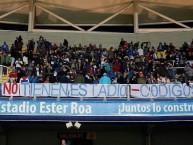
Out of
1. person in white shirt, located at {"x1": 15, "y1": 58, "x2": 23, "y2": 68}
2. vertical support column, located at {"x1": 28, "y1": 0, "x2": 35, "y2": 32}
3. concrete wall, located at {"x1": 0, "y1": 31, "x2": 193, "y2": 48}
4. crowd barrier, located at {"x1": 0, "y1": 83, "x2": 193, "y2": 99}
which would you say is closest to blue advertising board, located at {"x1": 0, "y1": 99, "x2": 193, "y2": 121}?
crowd barrier, located at {"x1": 0, "y1": 83, "x2": 193, "y2": 99}

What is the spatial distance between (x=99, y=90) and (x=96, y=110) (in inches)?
32.0

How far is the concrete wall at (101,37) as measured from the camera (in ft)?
92.5

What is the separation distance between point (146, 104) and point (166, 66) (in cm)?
600

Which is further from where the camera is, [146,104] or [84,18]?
[84,18]

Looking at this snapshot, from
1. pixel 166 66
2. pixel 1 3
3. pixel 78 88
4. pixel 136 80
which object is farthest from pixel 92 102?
pixel 1 3

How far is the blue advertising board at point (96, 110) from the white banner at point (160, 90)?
34 cm

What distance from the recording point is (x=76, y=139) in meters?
19.5

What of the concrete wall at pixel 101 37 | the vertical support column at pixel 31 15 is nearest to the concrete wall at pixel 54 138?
the concrete wall at pixel 101 37

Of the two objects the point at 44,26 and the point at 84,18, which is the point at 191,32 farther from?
the point at 44,26

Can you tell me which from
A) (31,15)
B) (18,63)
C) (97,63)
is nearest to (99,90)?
(97,63)

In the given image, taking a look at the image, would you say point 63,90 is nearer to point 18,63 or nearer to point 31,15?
point 18,63

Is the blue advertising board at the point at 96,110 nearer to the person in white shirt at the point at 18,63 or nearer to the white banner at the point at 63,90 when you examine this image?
the white banner at the point at 63,90

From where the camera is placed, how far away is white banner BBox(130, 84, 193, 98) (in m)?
17.5

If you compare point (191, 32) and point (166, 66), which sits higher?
point (191, 32)
